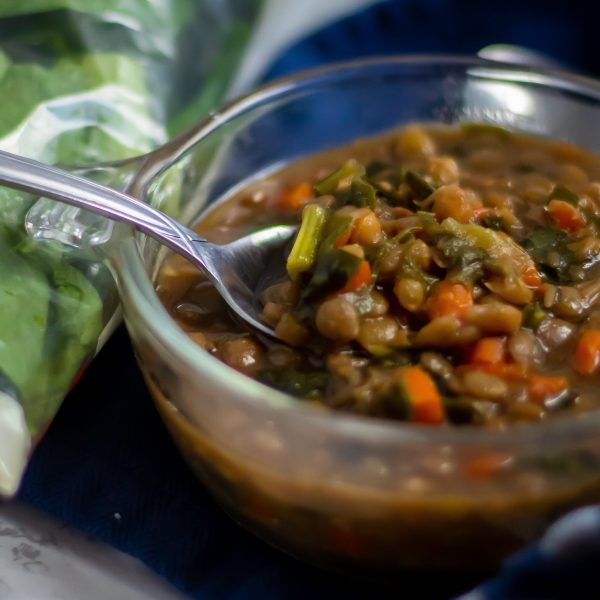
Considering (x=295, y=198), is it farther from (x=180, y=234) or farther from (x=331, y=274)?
(x=331, y=274)

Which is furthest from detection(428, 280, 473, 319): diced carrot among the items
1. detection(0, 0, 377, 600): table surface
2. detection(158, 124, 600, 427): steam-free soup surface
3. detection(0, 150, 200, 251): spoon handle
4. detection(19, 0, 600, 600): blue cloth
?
detection(0, 0, 377, 600): table surface

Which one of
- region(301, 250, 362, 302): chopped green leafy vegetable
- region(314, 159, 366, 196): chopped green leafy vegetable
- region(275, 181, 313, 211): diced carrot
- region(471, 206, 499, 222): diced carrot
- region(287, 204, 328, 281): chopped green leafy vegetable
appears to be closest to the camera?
region(301, 250, 362, 302): chopped green leafy vegetable

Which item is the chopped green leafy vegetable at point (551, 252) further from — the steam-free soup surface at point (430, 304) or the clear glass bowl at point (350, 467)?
the clear glass bowl at point (350, 467)

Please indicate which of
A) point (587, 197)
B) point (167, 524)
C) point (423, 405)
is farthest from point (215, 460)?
point (587, 197)

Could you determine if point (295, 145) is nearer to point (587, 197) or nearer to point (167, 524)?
point (587, 197)

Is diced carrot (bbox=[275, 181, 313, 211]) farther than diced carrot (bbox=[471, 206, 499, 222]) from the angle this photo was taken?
Yes

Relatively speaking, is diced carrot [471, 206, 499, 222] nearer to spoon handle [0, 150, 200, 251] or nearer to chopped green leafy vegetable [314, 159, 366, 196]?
chopped green leafy vegetable [314, 159, 366, 196]
